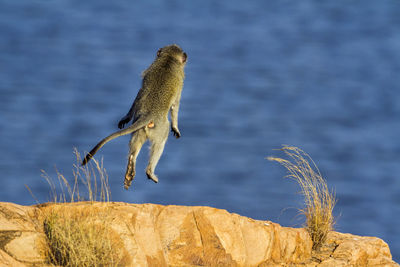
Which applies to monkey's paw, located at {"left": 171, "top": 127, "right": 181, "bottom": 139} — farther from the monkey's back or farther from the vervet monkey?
the monkey's back

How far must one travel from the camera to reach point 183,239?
36.8 ft

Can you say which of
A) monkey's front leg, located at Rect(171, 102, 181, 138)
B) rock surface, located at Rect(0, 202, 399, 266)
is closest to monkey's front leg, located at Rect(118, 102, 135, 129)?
monkey's front leg, located at Rect(171, 102, 181, 138)

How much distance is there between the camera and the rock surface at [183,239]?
10148mm

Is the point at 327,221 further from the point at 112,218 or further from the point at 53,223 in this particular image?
the point at 53,223

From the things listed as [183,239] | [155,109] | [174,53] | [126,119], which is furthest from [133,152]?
[174,53]

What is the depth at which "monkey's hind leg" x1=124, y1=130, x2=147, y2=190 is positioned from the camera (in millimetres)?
11945

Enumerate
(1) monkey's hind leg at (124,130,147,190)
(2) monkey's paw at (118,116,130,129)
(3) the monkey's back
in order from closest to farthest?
(1) monkey's hind leg at (124,130,147,190) → (3) the monkey's back → (2) monkey's paw at (118,116,130,129)

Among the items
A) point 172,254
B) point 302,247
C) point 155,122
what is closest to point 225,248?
point 172,254

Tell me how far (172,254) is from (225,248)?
0.83 meters

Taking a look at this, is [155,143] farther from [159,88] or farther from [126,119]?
[159,88]

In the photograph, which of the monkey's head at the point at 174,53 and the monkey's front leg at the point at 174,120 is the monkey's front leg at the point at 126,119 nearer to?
the monkey's front leg at the point at 174,120

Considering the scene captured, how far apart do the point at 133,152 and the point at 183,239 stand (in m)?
1.79

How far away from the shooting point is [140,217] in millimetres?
10906

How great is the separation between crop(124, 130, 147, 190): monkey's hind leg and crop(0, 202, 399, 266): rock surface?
0.73 meters
